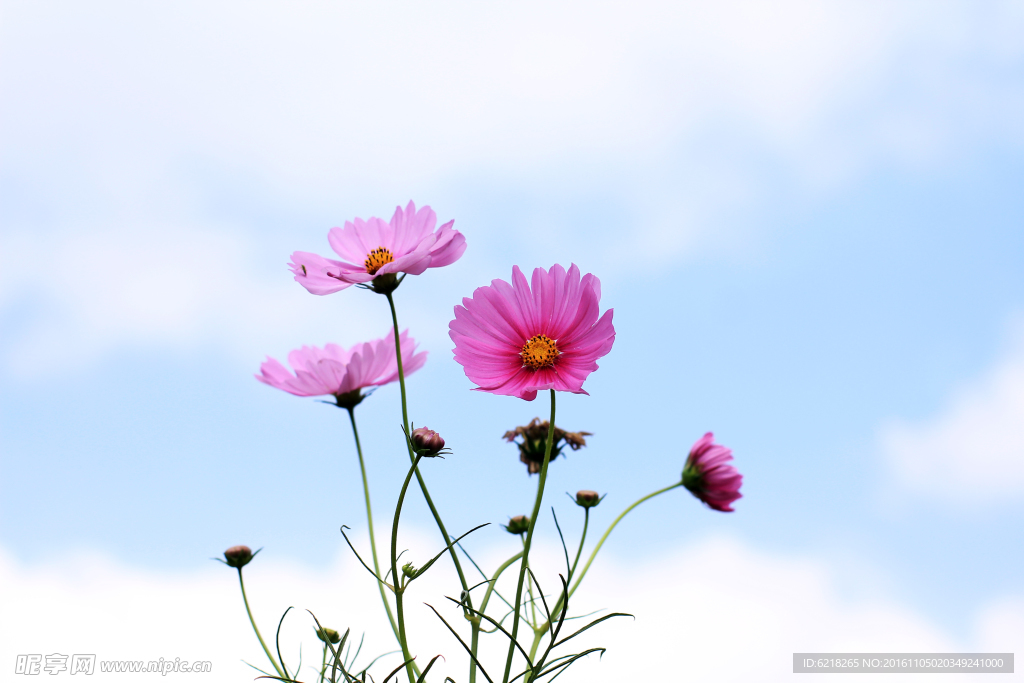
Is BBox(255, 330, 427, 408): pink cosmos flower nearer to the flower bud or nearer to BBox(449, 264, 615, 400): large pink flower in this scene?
BBox(449, 264, 615, 400): large pink flower

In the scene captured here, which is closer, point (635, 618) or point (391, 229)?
point (635, 618)

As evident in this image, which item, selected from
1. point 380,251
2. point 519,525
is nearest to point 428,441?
point 380,251

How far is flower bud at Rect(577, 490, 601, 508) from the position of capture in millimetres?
1202

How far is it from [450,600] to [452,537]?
0.24 feet

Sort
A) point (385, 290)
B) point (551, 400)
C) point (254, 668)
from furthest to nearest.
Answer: point (254, 668) → point (385, 290) → point (551, 400)

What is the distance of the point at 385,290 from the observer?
982 mm

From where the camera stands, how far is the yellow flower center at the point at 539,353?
97cm

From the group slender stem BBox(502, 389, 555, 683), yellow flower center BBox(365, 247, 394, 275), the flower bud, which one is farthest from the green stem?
yellow flower center BBox(365, 247, 394, 275)

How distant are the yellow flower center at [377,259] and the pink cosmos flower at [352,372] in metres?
0.13

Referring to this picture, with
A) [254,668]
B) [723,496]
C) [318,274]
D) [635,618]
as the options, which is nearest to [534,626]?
[635,618]

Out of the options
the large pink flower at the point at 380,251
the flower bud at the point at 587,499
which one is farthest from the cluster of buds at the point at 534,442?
the large pink flower at the point at 380,251

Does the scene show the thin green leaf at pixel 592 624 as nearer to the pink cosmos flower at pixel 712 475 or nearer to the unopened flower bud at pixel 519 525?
the pink cosmos flower at pixel 712 475

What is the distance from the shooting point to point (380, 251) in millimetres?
1092

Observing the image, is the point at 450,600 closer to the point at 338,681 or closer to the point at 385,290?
the point at 338,681
